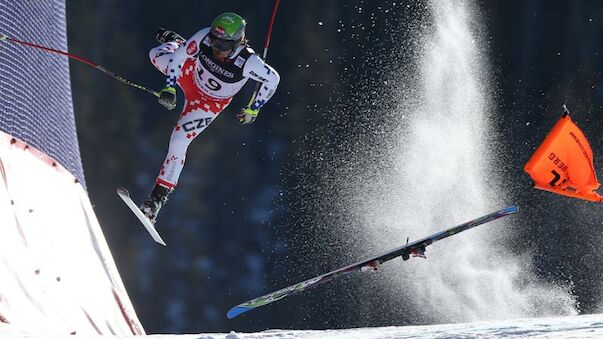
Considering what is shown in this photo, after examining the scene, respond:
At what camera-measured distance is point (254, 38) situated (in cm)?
916

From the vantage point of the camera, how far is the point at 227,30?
21.0ft

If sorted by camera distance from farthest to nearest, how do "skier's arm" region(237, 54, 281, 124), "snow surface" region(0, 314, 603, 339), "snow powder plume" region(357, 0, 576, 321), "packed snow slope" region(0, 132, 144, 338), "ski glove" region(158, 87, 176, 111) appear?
"snow powder plume" region(357, 0, 576, 321), "skier's arm" region(237, 54, 281, 124), "ski glove" region(158, 87, 176, 111), "packed snow slope" region(0, 132, 144, 338), "snow surface" region(0, 314, 603, 339)

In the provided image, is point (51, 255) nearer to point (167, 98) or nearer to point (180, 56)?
point (167, 98)

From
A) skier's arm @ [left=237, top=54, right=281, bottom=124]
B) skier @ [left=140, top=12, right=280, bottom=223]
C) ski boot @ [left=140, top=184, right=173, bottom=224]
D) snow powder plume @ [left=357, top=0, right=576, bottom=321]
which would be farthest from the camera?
snow powder plume @ [left=357, top=0, right=576, bottom=321]

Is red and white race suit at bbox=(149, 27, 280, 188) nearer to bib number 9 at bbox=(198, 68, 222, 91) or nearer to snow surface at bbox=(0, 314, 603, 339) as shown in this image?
bib number 9 at bbox=(198, 68, 222, 91)

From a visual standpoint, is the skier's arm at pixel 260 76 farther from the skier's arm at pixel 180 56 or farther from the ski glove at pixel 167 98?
the ski glove at pixel 167 98

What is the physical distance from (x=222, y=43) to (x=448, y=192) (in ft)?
11.1

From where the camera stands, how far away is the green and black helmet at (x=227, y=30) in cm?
641

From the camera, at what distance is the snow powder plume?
9.00 meters

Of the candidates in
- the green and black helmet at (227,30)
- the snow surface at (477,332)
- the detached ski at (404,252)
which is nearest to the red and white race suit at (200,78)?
the green and black helmet at (227,30)

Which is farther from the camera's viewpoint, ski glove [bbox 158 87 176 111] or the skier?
the skier

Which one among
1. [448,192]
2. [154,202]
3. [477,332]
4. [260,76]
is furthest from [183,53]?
[448,192]

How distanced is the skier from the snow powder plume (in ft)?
8.36

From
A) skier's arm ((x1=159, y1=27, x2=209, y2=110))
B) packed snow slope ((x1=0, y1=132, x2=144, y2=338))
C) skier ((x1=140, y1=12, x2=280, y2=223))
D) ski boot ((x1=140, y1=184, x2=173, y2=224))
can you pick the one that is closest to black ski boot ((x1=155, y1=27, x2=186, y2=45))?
skier ((x1=140, y1=12, x2=280, y2=223))
